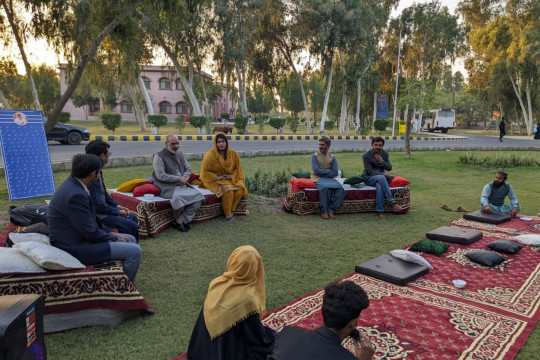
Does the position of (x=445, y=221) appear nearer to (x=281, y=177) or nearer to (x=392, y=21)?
(x=281, y=177)

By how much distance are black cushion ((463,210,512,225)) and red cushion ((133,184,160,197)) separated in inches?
197

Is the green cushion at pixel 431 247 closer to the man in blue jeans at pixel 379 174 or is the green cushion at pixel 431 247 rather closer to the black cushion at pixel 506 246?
the black cushion at pixel 506 246

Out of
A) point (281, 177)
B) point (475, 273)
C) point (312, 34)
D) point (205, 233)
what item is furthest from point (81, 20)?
point (312, 34)

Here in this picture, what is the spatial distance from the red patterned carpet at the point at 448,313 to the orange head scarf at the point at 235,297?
81cm

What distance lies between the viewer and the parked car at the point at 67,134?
16000mm

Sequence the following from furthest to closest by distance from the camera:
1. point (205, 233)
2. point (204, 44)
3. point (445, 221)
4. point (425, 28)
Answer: point (425, 28)
point (204, 44)
point (445, 221)
point (205, 233)

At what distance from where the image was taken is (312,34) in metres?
23.6

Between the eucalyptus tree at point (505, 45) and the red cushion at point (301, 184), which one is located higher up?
the eucalyptus tree at point (505, 45)

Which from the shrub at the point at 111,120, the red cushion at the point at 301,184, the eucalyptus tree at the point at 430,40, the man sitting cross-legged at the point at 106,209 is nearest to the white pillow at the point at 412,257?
the red cushion at the point at 301,184

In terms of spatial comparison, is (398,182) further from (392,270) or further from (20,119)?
(20,119)

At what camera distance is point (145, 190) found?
5.89 m

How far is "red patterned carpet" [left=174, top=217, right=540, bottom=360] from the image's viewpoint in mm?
2832

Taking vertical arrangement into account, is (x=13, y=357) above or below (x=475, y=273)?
above

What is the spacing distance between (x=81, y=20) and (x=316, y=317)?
10369mm
